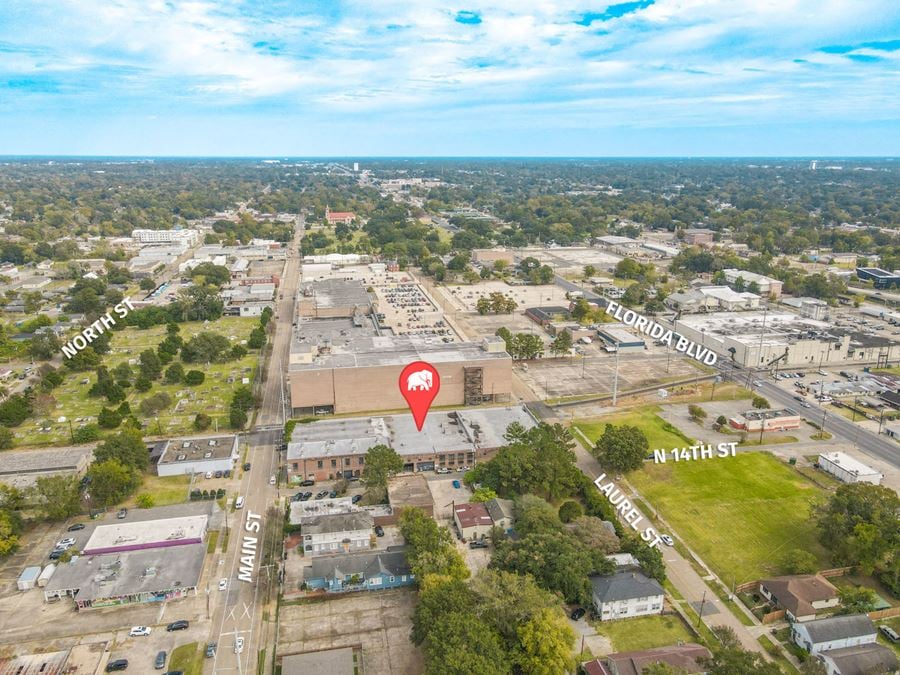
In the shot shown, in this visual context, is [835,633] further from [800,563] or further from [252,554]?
[252,554]

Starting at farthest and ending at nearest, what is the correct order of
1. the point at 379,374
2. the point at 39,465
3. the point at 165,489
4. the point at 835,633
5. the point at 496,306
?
the point at 496,306
the point at 379,374
the point at 39,465
the point at 165,489
the point at 835,633

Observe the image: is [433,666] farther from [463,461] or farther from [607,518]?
[463,461]

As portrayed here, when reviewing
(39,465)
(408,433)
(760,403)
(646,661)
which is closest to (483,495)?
(408,433)

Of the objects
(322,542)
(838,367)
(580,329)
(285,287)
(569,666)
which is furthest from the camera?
(285,287)

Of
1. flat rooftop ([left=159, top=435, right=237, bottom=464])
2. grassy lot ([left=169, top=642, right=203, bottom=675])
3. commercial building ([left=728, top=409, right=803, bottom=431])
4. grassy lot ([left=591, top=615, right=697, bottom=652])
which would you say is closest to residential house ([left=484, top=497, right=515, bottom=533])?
grassy lot ([left=591, top=615, right=697, bottom=652])

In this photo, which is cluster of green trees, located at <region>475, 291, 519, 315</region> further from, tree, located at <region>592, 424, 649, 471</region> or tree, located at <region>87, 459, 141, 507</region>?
tree, located at <region>87, 459, 141, 507</region>

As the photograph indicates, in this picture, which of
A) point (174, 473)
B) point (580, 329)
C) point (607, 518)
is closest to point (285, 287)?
point (580, 329)
